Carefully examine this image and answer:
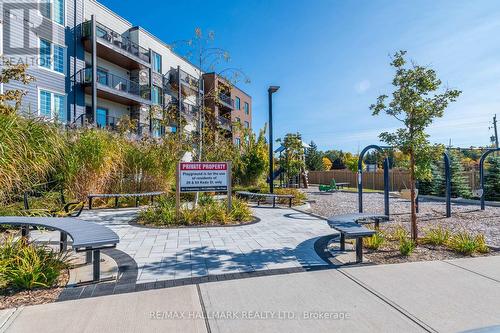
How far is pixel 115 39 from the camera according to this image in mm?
19953

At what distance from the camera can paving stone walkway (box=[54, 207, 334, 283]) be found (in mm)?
4348

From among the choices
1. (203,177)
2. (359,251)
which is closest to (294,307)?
(359,251)

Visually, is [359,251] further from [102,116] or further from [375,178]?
[375,178]

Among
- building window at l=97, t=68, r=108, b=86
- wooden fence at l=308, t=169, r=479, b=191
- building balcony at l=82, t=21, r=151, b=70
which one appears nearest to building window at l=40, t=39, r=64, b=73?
building balcony at l=82, t=21, r=151, b=70

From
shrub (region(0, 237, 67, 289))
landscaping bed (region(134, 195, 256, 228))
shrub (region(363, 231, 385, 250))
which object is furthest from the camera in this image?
landscaping bed (region(134, 195, 256, 228))

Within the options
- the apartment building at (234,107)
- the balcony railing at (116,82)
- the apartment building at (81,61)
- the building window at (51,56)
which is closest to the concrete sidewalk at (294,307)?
the apartment building at (81,61)

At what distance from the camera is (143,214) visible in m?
7.90

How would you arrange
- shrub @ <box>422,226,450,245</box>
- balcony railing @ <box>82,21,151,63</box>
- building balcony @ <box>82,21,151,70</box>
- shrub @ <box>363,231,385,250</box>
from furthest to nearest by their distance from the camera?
building balcony @ <box>82,21,151,70</box> < balcony railing @ <box>82,21,151,63</box> < shrub @ <box>422,226,450,245</box> < shrub @ <box>363,231,385,250</box>

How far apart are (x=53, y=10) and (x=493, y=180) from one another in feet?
81.2

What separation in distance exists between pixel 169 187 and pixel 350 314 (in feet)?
34.2

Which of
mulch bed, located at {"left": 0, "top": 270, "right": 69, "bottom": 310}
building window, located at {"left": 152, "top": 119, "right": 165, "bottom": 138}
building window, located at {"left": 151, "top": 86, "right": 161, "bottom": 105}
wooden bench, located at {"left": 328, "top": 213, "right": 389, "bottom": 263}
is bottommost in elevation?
mulch bed, located at {"left": 0, "top": 270, "right": 69, "bottom": 310}

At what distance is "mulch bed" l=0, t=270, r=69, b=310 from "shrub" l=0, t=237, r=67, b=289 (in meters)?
0.09

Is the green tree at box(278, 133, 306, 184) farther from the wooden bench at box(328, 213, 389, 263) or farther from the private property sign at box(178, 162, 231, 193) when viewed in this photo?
the wooden bench at box(328, 213, 389, 263)

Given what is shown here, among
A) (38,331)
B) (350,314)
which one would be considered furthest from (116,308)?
(350,314)
